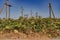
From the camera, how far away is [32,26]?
6555 mm

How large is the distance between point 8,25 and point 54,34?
196 cm

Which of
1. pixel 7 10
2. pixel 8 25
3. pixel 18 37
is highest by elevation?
pixel 7 10

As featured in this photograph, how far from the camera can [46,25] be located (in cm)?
683

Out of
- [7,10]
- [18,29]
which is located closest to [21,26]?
[18,29]

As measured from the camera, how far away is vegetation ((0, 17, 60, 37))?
6332 mm

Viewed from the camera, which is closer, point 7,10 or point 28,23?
point 28,23

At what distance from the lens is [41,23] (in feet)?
22.5

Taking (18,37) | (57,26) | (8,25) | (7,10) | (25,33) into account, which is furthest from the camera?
(7,10)

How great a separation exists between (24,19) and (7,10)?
2.20 meters

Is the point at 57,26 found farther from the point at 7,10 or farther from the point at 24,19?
the point at 7,10

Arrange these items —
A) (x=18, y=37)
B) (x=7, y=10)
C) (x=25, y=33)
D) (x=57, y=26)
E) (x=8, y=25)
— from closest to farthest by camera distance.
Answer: (x=18, y=37) < (x=25, y=33) < (x=8, y=25) < (x=57, y=26) < (x=7, y=10)

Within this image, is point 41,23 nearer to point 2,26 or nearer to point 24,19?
point 24,19

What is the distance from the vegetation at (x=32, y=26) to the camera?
20.8 feet

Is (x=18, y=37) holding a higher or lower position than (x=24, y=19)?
lower
